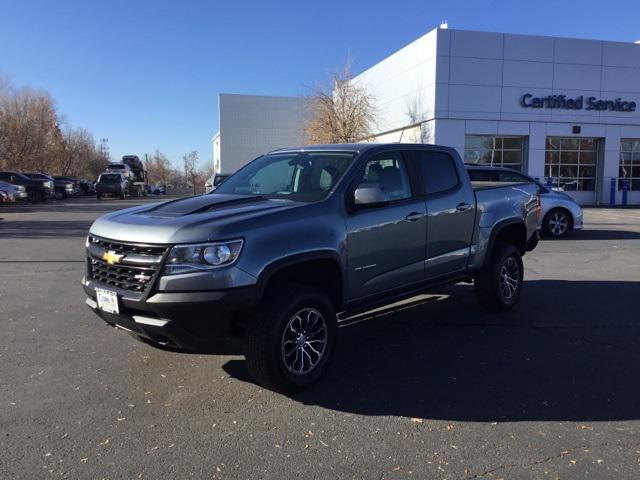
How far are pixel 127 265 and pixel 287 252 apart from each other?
1.16m

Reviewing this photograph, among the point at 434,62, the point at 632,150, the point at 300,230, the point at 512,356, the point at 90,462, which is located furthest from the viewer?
the point at 632,150

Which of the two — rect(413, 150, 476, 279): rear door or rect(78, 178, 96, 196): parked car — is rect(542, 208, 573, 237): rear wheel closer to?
rect(413, 150, 476, 279): rear door

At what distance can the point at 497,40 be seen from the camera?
28.0 meters

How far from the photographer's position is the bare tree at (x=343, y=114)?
36406mm

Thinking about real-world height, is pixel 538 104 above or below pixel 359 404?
above

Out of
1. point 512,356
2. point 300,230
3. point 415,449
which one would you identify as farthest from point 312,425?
point 512,356

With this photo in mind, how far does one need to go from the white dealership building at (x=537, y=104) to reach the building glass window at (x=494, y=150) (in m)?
0.05

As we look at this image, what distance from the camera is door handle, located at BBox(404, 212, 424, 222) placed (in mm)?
5141

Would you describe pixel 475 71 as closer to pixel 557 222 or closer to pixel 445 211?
pixel 557 222

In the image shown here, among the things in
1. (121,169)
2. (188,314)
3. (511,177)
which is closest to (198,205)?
(188,314)

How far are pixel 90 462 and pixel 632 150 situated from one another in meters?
33.5

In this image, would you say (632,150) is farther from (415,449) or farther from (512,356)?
(415,449)

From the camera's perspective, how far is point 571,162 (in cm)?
3002

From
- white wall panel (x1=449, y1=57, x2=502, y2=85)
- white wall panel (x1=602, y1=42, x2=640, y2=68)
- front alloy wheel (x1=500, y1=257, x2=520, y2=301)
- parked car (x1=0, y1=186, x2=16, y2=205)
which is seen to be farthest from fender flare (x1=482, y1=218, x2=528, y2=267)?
parked car (x1=0, y1=186, x2=16, y2=205)
